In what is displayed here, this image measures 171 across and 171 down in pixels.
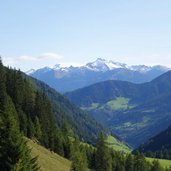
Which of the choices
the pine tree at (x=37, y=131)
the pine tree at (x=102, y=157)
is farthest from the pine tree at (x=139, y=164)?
the pine tree at (x=37, y=131)

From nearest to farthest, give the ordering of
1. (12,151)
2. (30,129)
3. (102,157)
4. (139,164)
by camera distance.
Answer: (12,151), (30,129), (102,157), (139,164)

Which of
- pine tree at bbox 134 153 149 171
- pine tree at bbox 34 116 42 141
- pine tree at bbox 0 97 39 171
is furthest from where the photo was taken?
pine tree at bbox 134 153 149 171

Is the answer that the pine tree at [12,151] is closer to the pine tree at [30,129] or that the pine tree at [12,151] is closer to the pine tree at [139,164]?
the pine tree at [30,129]

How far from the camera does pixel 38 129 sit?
112500 mm

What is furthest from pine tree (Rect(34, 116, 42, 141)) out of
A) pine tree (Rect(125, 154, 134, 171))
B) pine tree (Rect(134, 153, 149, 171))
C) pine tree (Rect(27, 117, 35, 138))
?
pine tree (Rect(134, 153, 149, 171))

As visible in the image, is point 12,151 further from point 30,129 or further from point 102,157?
point 102,157

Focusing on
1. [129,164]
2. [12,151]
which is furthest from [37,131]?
[12,151]

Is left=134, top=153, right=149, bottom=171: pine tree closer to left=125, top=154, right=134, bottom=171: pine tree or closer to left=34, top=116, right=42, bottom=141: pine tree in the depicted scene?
left=125, top=154, right=134, bottom=171: pine tree

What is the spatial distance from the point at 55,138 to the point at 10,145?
86444 mm

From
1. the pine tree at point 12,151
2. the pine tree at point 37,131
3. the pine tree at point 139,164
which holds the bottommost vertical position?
the pine tree at point 139,164

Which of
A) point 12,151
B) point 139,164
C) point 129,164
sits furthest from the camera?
point 139,164

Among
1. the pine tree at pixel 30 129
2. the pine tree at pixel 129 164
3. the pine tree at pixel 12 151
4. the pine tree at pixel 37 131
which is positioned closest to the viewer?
the pine tree at pixel 12 151

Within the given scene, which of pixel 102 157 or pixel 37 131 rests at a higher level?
pixel 37 131

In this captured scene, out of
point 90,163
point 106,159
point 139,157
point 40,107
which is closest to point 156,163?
point 139,157
